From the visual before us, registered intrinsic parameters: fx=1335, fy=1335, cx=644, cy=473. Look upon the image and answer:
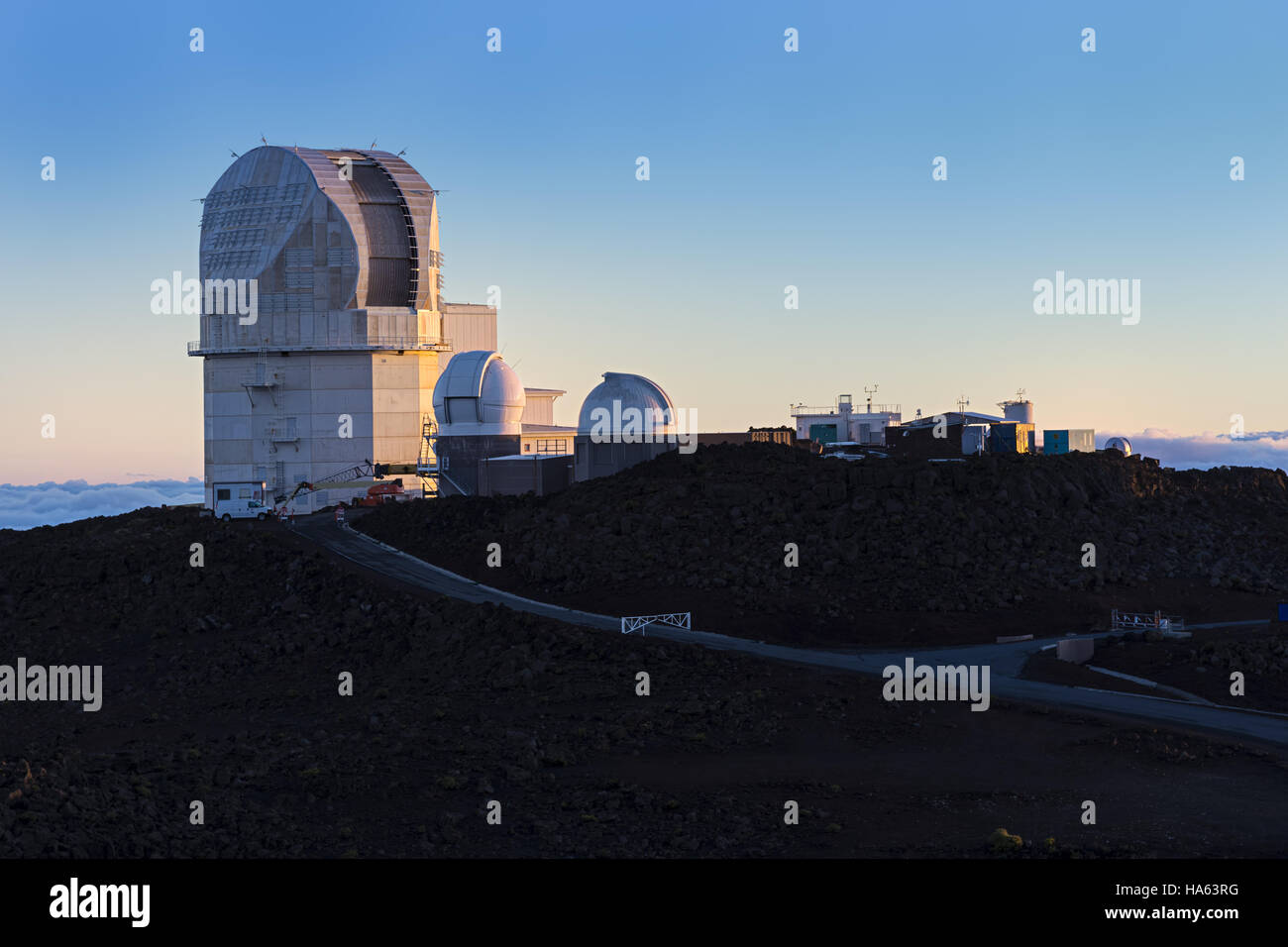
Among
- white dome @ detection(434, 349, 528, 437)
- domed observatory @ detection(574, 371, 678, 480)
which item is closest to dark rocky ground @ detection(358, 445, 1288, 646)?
domed observatory @ detection(574, 371, 678, 480)

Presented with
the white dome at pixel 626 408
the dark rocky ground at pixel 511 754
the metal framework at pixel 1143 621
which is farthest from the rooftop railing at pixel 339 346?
the metal framework at pixel 1143 621

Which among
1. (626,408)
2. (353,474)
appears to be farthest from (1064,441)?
(353,474)

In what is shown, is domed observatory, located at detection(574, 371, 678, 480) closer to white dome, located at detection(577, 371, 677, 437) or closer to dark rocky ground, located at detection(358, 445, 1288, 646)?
white dome, located at detection(577, 371, 677, 437)

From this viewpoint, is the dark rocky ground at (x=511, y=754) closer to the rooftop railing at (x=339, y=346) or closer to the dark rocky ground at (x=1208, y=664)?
the dark rocky ground at (x=1208, y=664)

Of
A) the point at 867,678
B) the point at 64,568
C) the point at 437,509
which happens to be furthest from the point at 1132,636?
the point at 64,568

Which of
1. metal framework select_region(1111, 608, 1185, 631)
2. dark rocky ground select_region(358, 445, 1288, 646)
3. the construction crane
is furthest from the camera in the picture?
the construction crane
